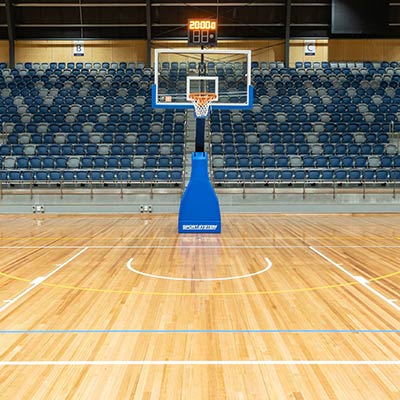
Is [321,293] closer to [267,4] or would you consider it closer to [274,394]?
[274,394]

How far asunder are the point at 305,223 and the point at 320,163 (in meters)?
2.88

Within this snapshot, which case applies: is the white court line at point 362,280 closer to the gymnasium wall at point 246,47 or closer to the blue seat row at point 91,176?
the blue seat row at point 91,176

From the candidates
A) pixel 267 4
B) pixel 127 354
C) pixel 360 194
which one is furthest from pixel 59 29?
pixel 127 354

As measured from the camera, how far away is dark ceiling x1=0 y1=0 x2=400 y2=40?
16781 mm

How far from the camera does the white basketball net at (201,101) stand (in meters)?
7.66

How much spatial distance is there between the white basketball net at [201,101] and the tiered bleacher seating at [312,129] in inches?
117

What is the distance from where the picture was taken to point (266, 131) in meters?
12.5

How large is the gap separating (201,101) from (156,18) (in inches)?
428

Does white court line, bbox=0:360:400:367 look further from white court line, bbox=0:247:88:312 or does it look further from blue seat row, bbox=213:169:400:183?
blue seat row, bbox=213:169:400:183

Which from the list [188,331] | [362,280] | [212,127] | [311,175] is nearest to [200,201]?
[362,280]

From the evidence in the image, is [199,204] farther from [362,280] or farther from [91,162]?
[91,162]

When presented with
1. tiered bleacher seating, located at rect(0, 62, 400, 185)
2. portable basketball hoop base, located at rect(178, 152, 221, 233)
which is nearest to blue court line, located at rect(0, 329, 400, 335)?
portable basketball hoop base, located at rect(178, 152, 221, 233)

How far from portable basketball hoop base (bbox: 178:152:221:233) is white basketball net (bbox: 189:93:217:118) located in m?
0.72

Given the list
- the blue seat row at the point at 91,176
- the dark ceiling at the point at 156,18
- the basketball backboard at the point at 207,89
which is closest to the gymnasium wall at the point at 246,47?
the dark ceiling at the point at 156,18
